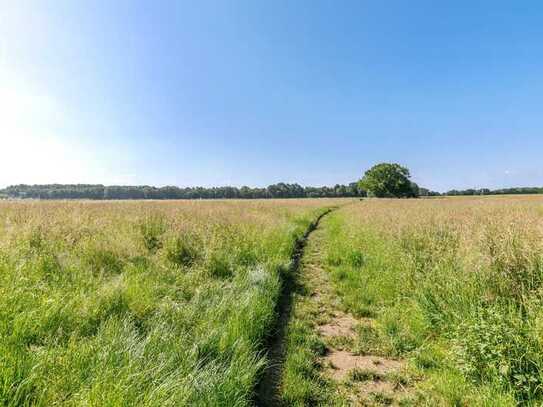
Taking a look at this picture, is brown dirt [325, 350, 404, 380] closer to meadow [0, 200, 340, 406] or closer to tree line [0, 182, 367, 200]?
meadow [0, 200, 340, 406]

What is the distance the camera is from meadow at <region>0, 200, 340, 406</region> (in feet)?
7.44

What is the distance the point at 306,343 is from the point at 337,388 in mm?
889

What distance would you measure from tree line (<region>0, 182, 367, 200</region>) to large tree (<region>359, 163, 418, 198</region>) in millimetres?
11815

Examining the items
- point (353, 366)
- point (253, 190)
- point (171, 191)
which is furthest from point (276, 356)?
point (253, 190)

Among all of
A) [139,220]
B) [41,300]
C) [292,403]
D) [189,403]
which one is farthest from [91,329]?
[139,220]

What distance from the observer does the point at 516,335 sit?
2863mm

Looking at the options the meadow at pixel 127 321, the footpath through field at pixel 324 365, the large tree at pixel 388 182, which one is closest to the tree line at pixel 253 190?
the large tree at pixel 388 182

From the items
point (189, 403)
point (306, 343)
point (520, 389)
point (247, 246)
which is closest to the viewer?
point (189, 403)

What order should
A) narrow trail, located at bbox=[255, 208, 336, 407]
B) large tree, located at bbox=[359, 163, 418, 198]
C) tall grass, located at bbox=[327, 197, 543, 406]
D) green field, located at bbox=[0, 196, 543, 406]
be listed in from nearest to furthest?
green field, located at bbox=[0, 196, 543, 406] < tall grass, located at bbox=[327, 197, 543, 406] < narrow trail, located at bbox=[255, 208, 336, 407] < large tree, located at bbox=[359, 163, 418, 198]

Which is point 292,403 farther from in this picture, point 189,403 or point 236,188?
point 236,188

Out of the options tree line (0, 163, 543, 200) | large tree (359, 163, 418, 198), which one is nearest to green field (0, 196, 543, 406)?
tree line (0, 163, 543, 200)

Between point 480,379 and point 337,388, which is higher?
point 480,379

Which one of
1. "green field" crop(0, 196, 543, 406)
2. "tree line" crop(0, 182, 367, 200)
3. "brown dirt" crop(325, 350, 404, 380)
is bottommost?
"brown dirt" crop(325, 350, 404, 380)

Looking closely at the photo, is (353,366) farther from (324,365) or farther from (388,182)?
(388,182)
